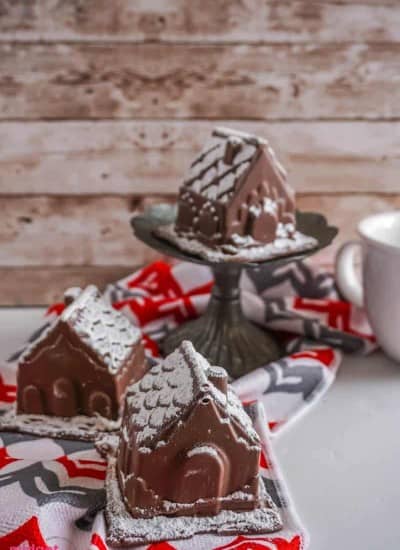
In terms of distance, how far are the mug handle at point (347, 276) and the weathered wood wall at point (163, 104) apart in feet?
0.66

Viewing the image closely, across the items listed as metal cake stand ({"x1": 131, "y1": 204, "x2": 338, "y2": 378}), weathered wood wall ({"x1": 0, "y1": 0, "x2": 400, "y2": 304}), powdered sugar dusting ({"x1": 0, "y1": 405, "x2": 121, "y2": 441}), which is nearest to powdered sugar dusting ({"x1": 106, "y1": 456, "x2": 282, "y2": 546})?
powdered sugar dusting ({"x1": 0, "y1": 405, "x2": 121, "y2": 441})

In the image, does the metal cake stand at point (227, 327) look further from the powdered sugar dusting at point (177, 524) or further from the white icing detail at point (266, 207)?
the powdered sugar dusting at point (177, 524)

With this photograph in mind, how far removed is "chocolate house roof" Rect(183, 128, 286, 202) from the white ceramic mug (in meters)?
0.16

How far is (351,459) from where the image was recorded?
2.92 ft

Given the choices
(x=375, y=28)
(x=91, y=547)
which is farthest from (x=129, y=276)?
(x=91, y=547)

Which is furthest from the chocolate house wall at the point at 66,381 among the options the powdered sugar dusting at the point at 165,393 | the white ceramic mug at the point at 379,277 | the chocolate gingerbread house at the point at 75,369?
the white ceramic mug at the point at 379,277

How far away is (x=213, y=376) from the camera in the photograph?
73cm

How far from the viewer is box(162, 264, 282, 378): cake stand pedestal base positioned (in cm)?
107

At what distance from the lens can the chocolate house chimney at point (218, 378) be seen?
2.41ft

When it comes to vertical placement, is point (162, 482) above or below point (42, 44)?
below

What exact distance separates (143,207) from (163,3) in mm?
320

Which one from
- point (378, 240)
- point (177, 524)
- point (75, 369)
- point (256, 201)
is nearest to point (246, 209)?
point (256, 201)

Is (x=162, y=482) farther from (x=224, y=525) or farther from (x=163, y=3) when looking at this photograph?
(x=163, y=3)

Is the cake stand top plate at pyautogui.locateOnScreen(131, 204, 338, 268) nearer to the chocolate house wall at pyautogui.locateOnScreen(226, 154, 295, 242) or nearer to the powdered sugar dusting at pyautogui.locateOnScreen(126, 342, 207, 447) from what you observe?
the chocolate house wall at pyautogui.locateOnScreen(226, 154, 295, 242)
